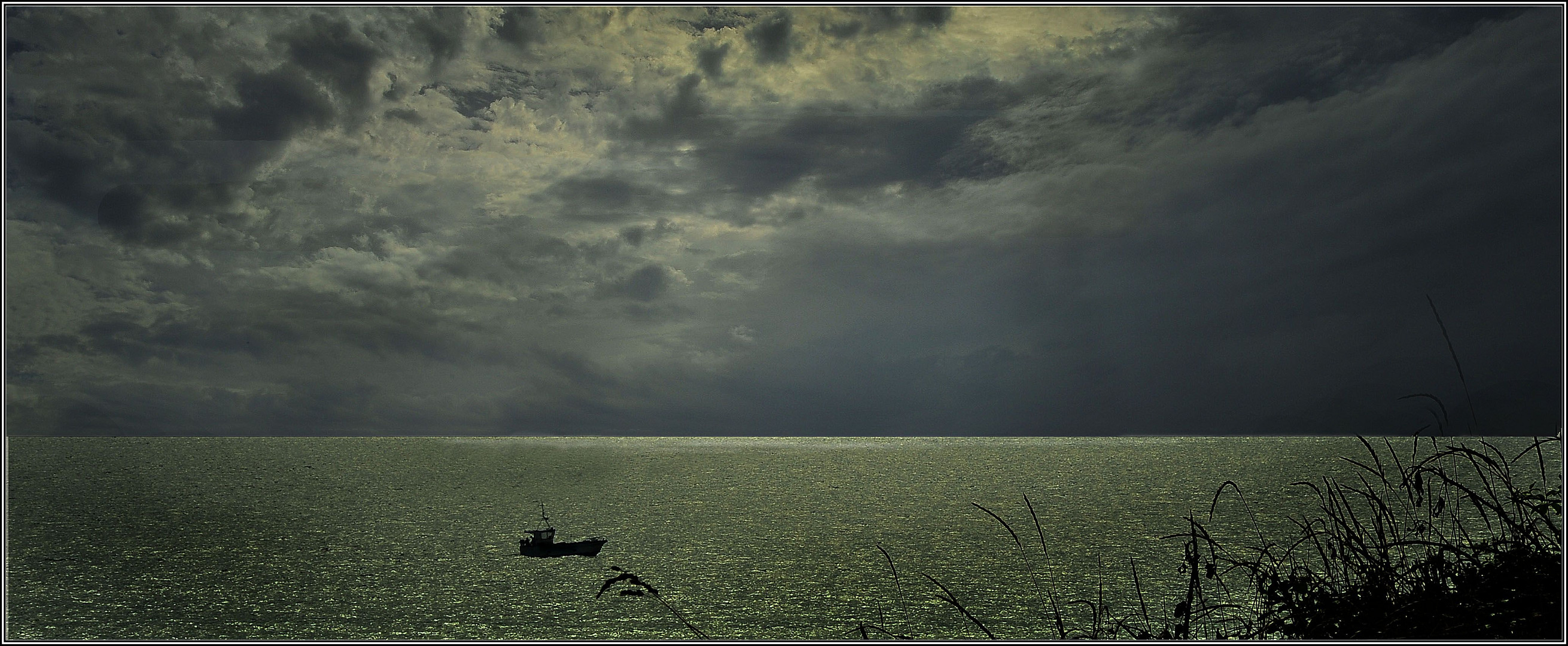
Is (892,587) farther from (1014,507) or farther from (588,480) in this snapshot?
(588,480)

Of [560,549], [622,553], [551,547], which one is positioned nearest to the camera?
[551,547]


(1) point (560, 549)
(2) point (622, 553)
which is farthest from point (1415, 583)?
(2) point (622, 553)

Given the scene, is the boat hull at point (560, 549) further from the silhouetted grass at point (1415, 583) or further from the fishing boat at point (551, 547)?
the silhouetted grass at point (1415, 583)

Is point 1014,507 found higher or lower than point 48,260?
lower

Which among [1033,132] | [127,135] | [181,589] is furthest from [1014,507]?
[127,135]

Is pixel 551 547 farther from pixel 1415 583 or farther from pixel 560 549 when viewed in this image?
pixel 1415 583

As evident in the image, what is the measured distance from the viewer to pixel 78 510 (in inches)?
2222

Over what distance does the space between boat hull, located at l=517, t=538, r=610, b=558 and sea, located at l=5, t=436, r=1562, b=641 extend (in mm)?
758

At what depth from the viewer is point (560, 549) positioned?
3669 centimetres

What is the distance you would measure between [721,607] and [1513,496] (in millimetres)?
25078

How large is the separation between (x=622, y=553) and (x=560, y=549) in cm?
353

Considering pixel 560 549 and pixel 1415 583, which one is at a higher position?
pixel 1415 583

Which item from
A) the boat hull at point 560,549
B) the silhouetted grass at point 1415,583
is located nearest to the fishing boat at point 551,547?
the boat hull at point 560,549

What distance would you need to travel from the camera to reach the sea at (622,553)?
23.7 m
